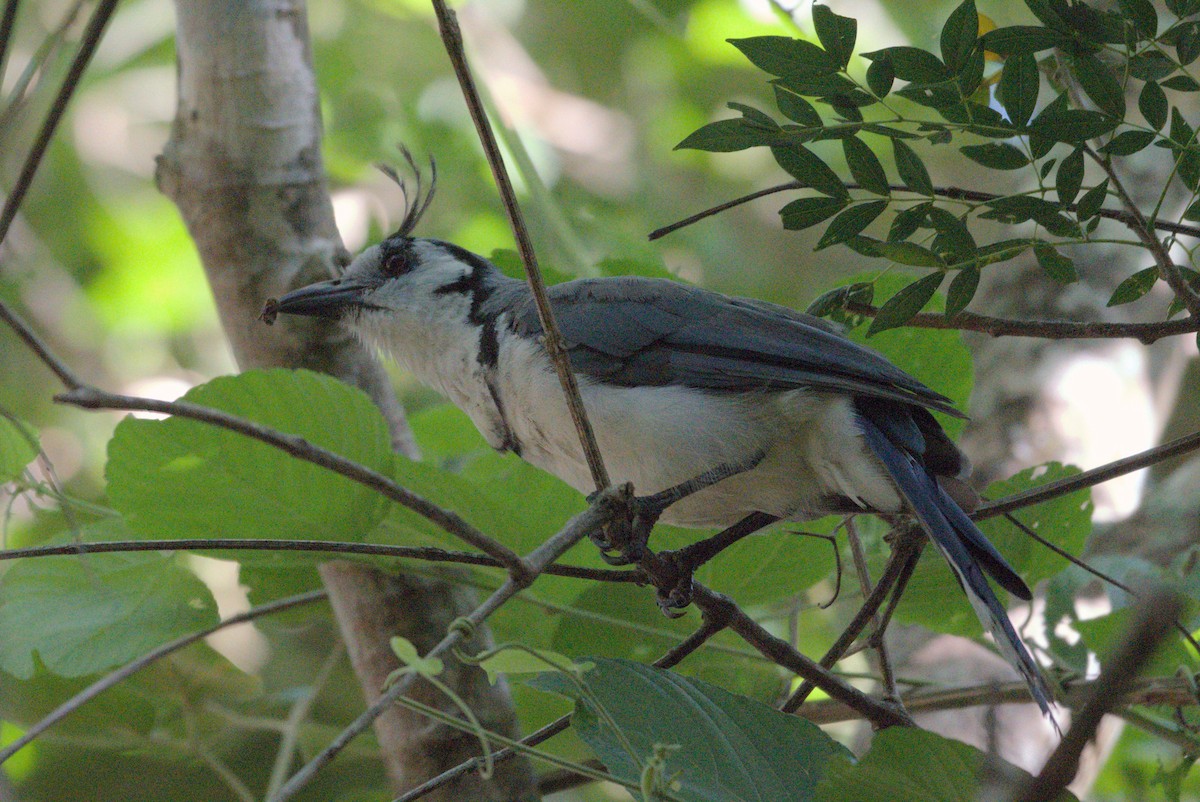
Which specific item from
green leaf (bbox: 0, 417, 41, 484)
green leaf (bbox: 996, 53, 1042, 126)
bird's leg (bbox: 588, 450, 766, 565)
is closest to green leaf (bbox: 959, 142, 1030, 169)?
green leaf (bbox: 996, 53, 1042, 126)

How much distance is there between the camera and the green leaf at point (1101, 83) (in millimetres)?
1546

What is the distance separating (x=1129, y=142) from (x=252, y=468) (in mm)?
1476

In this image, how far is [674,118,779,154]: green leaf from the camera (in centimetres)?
159

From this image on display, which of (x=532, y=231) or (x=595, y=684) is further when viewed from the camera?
(x=532, y=231)

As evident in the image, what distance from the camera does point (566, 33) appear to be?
23.3ft

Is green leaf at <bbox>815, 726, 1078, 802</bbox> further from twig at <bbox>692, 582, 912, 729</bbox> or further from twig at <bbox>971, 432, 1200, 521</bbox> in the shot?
twig at <bbox>971, 432, 1200, 521</bbox>

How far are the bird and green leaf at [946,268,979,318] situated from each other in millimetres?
280

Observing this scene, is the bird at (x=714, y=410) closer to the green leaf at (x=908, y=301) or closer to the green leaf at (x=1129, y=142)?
the green leaf at (x=908, y=301)

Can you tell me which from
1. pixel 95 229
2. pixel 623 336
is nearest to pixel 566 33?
pixel 95 229

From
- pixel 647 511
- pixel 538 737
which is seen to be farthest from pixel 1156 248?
pixel 538 737

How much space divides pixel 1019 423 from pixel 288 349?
85.1 inches

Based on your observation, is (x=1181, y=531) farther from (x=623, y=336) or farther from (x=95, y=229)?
(x=95, y=229)

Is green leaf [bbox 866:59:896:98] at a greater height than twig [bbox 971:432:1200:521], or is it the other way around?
green leaf [bbox 866:59:896:98]

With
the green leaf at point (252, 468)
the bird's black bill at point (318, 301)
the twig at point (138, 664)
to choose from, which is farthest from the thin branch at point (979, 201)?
the twig at point (138, 664)
